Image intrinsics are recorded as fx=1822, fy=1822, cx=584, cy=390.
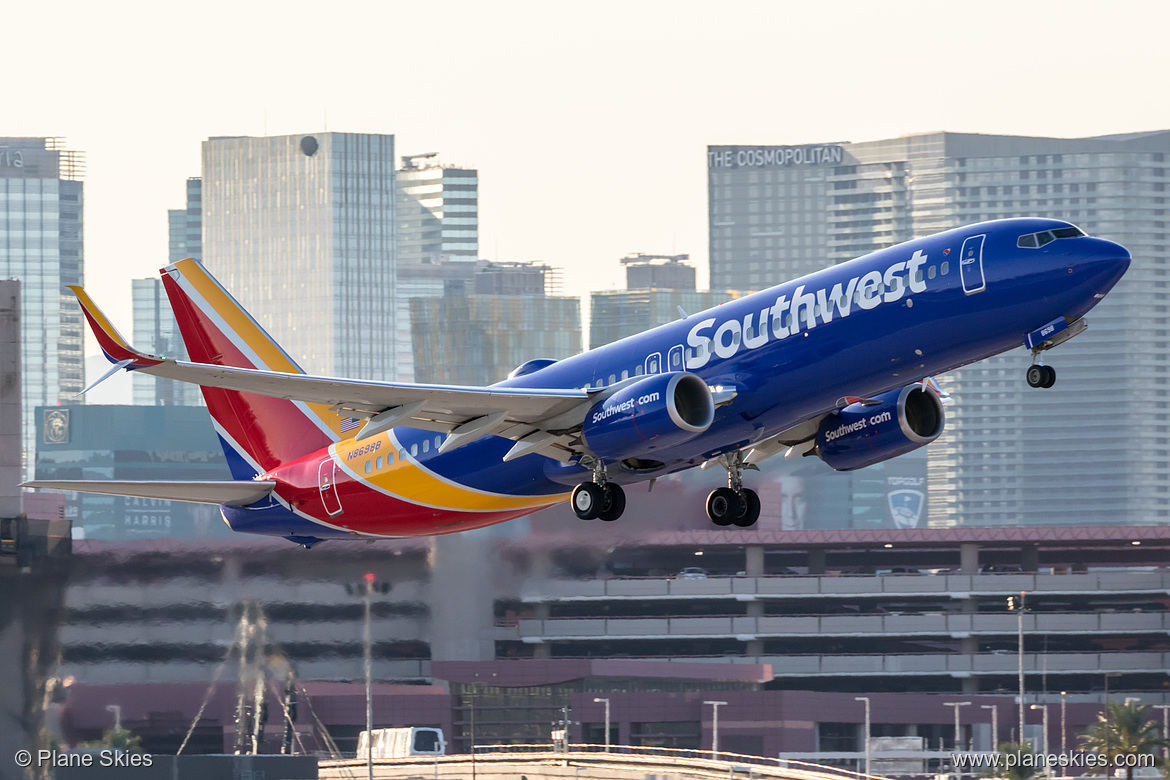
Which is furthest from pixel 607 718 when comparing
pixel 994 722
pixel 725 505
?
pixel 725 505

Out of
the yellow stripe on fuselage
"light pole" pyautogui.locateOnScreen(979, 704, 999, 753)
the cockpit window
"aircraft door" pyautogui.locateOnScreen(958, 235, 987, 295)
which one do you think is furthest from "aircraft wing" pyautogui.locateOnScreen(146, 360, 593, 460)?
"light pole" pyautogui.locateOnScreen(979, 704, 999, 753)

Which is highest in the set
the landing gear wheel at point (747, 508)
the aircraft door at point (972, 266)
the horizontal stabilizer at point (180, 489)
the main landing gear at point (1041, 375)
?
the aircraft door at point (972, 266)

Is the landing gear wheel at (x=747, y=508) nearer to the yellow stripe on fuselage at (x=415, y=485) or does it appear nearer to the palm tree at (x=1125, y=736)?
the yellow stripe on fuselage at (x=415, y=485)

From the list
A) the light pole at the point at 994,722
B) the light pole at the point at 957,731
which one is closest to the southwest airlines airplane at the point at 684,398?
the light pole at the point at 957,731

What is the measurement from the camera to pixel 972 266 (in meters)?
36.2

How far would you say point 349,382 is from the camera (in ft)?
121

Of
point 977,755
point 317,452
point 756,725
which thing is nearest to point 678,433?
point 317,452

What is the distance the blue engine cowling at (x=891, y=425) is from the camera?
41406 millimetres

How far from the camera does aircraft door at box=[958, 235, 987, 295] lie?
118 feet

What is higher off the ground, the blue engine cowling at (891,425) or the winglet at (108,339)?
the winglet at (108,339)

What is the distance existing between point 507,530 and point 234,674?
144 feet

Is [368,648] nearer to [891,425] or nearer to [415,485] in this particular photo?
[415,485]

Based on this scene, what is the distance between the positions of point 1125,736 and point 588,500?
5057 cm

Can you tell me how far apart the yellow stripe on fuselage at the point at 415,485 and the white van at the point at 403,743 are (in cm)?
4035
